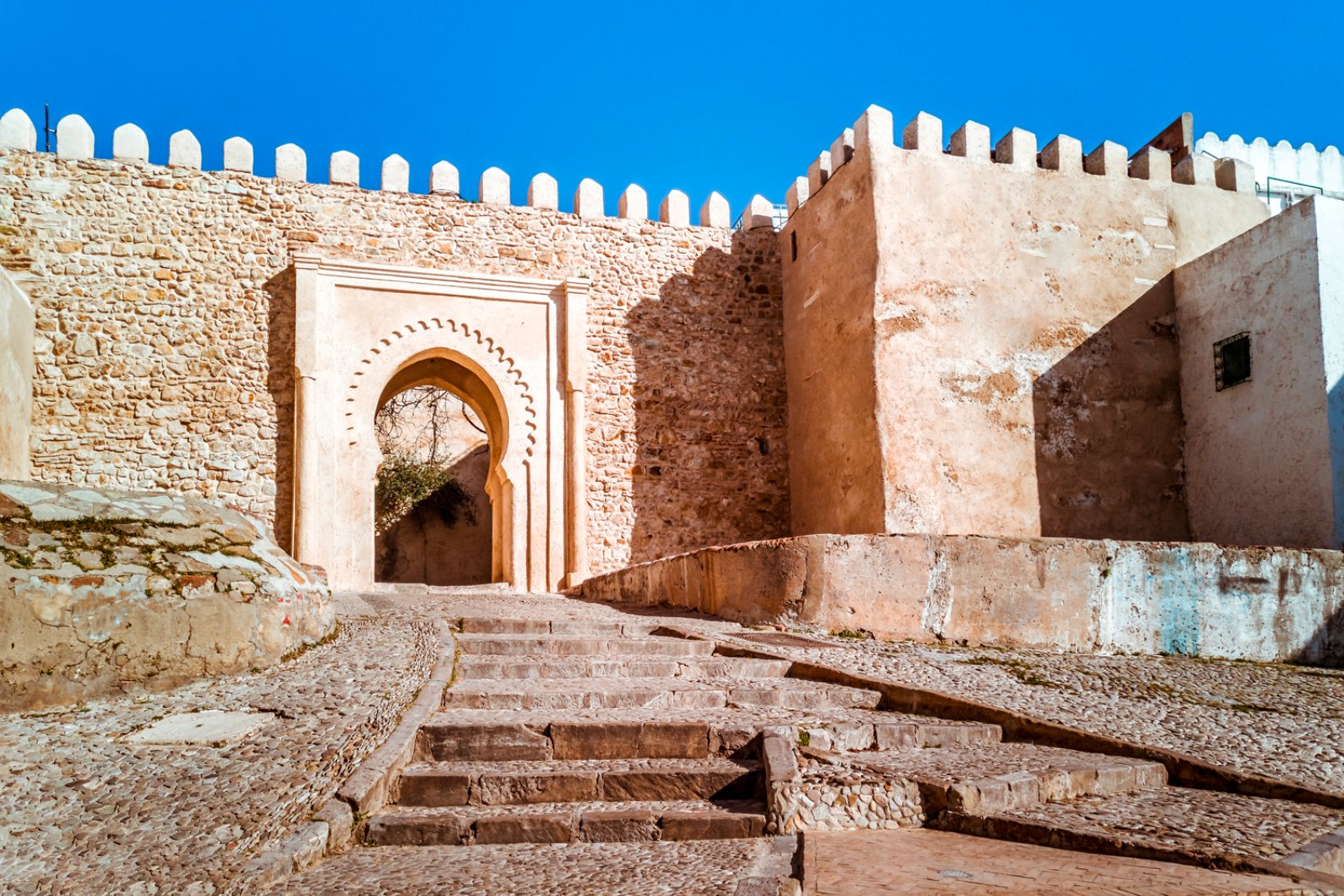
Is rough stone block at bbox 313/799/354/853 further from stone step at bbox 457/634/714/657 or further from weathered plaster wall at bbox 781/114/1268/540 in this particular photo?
weathered plaster wall at bbox 781/114/1268/540

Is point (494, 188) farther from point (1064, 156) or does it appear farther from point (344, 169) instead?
point (1064, 156)

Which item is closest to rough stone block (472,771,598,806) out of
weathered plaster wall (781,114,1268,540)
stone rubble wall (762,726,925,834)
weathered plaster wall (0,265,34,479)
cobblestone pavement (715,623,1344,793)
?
stone rubble wall (762,726,925,834)

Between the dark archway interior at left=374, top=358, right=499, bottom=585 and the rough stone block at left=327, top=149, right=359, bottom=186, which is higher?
the rough stone block at left=327, top=149, right=359, bottom=186

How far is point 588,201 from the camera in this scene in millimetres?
11695

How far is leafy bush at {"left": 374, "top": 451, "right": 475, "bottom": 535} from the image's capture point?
1670 centimetres

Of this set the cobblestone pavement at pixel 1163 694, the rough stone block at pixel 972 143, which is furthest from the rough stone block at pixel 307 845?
the rough stone block at pixel 972 143

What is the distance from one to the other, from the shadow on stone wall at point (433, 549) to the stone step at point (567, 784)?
540 inches

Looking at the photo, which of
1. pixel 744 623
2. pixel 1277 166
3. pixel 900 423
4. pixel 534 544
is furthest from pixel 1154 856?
pixel 1277 166

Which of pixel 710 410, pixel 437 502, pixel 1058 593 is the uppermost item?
pixel 710 410

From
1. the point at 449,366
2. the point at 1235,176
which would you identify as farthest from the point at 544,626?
the point at 1235,176

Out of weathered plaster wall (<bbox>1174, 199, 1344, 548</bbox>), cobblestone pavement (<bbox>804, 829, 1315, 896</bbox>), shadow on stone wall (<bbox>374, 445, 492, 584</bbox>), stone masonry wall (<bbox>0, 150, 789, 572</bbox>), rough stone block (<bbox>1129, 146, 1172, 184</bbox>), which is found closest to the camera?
cobblestone pavement (<bbox>804, 829, 1315, 896</bbox>)

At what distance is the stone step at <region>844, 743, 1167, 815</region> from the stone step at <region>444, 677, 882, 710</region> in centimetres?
79

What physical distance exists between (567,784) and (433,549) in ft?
45.9

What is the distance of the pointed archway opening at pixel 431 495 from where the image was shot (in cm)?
1678
